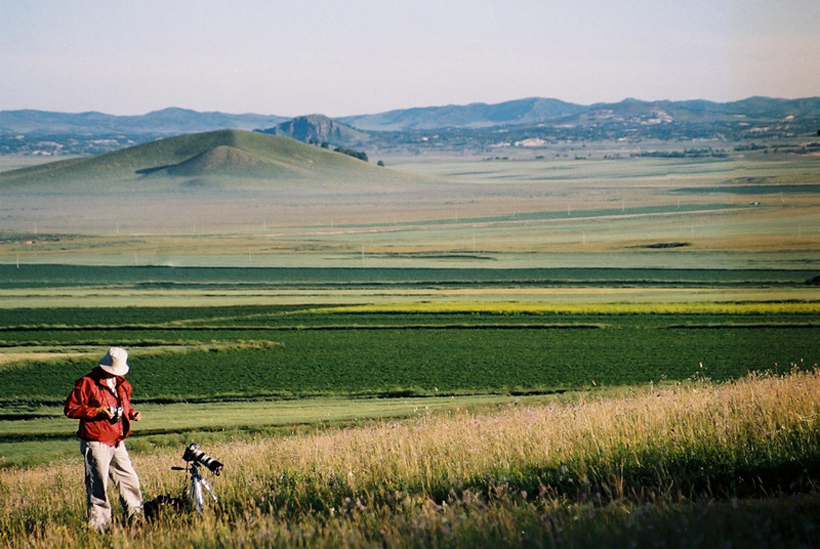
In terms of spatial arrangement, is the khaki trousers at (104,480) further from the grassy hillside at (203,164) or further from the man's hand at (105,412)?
the grassy hillside at (203,164)

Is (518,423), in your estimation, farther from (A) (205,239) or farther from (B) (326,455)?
(A) (205,239)

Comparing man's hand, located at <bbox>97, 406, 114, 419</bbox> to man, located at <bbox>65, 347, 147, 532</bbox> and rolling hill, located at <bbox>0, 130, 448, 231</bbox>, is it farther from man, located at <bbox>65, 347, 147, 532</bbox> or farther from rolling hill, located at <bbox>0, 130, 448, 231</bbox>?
rolling hill, located at <bbox>0, 130, 448, 231</bbox>

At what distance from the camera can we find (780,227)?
86.5 metres

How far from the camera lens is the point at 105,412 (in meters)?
8.07

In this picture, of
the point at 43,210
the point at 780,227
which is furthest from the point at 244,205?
the point at 780,227

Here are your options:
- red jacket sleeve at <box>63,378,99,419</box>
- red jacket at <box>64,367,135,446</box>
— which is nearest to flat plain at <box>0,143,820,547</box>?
red jacket at <box>64,367,135,446</box>

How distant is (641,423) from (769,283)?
45.8m

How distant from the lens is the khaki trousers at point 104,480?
8.04m

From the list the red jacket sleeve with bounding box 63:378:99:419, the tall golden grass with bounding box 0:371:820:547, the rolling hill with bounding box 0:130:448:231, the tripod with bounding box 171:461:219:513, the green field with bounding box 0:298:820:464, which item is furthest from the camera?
the rolling hill with bounding box 0:130:448:231

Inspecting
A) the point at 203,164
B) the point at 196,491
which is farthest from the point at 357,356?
the point at 203,164

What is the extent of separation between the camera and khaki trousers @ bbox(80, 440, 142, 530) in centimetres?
804

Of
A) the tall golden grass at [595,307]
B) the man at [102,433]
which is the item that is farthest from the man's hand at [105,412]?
the tall golden grass at [595,307]

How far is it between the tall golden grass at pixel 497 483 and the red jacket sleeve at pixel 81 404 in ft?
2.96

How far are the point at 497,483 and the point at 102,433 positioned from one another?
3207mm
